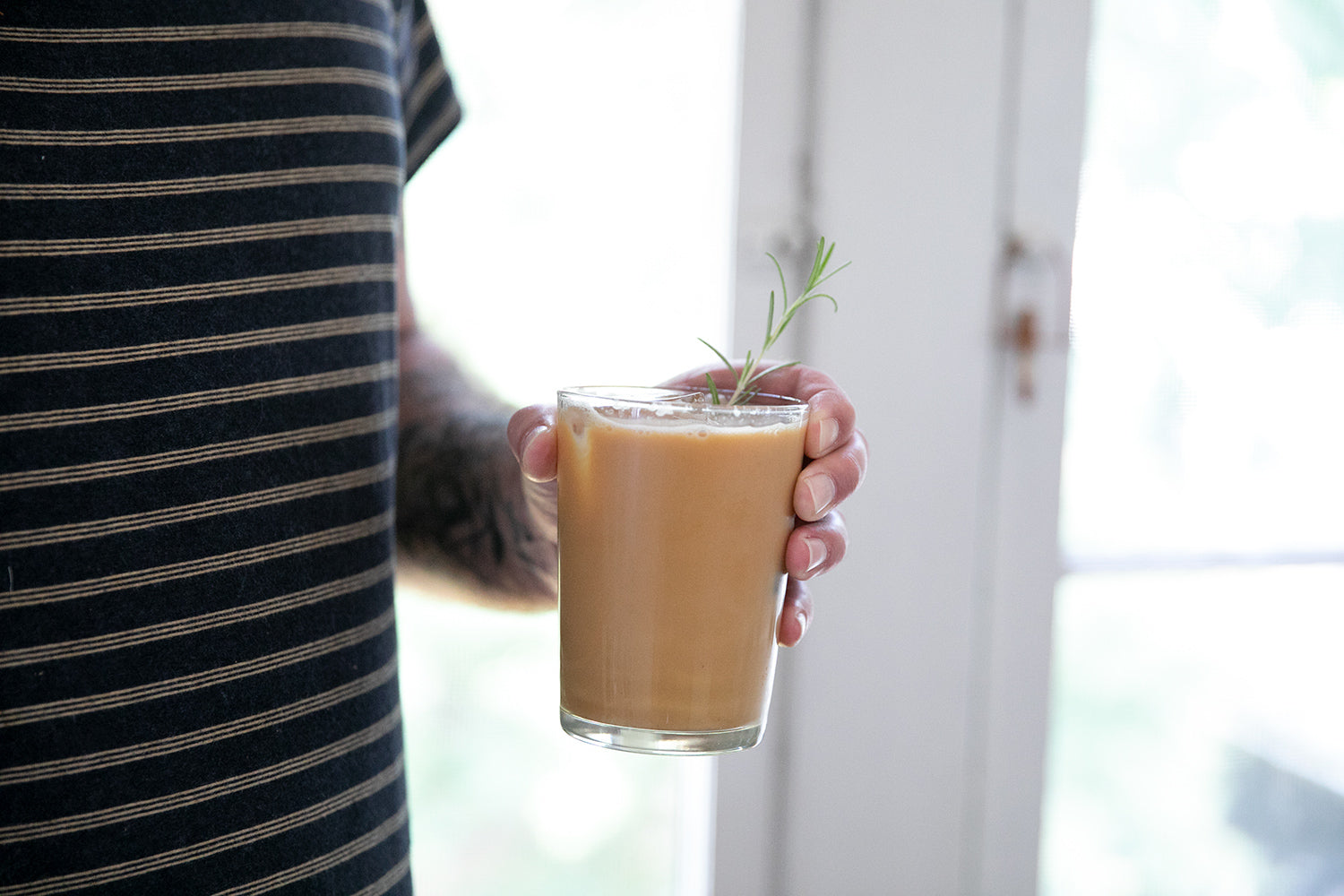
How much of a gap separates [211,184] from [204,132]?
0.03 meters

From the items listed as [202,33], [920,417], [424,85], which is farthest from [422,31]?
[920,417]

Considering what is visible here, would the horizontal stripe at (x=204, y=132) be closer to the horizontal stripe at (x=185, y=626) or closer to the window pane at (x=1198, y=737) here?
the horizontal stripe at (x=185, y=626)

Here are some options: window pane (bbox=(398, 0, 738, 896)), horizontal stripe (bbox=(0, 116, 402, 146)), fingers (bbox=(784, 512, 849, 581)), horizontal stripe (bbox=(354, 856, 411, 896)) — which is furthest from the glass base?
window pane (bbox=(398, 0, 738, 896))

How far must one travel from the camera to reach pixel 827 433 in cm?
62

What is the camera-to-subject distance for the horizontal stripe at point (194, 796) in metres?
0.61

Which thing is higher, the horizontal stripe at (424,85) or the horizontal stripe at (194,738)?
the horizontal stripe at (424,85)

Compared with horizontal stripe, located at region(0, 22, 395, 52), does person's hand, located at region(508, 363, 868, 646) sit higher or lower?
lower

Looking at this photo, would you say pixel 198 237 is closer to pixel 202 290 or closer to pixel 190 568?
pixel 202 290

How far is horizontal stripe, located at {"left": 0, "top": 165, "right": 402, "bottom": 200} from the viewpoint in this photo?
2.07 feet

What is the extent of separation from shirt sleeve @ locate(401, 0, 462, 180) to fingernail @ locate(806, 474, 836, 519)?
1.82 feet

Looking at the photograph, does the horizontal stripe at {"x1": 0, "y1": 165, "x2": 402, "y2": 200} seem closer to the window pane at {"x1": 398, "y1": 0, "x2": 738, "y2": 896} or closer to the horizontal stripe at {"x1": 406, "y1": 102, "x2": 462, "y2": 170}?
the horizontal stripe at {"x1": 406, "y1": 102, "x2": 462, "y2": 170}

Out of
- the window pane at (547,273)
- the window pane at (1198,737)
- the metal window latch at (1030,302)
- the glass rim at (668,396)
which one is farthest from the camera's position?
the window pane at (1198,737)

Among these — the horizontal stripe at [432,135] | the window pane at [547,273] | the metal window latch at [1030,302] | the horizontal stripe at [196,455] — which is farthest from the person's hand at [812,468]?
the metal window latch at [1030,302]

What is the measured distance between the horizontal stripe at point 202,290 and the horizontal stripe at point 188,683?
0.22 m
